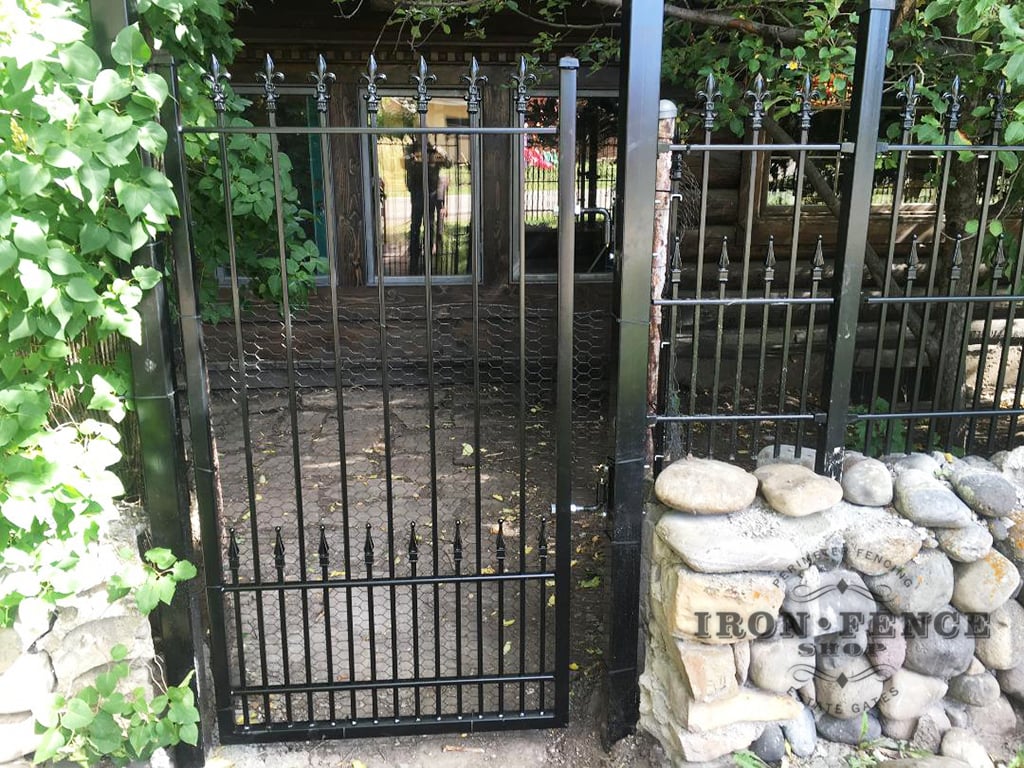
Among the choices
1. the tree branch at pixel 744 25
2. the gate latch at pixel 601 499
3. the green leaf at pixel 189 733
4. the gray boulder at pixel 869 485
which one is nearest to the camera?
the green leaf at pixel 189 733

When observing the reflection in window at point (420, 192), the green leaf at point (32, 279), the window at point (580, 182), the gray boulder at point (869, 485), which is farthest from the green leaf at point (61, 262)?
the reflection in window at point (420, 192)

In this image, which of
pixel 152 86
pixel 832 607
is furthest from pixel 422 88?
pixel 832 607

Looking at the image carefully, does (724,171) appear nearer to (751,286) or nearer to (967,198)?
(751,286)

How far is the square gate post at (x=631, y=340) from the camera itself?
2084 millimetres

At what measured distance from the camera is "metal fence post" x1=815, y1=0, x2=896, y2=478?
2.17 m

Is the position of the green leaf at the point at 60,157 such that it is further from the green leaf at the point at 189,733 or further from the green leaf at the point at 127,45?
the green leaf at the point at 189,733

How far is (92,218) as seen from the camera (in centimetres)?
189

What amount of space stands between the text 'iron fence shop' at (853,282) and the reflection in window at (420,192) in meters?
1.87

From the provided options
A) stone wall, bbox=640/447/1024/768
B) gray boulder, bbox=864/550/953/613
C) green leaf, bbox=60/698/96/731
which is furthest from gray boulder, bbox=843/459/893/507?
green leaf, bbox=60/698/96/731

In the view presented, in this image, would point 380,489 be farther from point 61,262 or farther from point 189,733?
point 61,262

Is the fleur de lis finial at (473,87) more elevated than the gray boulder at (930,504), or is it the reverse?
the fleur de lis finial at (473,87)

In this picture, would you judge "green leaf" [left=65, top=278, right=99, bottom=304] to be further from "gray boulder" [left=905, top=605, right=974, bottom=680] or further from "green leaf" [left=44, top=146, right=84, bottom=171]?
"gray boulder" [left=905, top=605, right=974, bottom=680]

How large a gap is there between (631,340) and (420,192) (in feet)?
15.7

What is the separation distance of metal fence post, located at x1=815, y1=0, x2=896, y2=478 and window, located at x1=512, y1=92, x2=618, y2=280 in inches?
140
